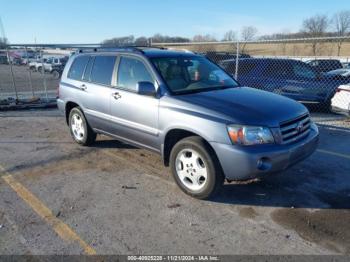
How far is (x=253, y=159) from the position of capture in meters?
3.68

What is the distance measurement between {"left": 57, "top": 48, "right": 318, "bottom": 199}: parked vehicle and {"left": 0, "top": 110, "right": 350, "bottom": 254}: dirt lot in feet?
1.54

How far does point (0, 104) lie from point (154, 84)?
858 centimetres

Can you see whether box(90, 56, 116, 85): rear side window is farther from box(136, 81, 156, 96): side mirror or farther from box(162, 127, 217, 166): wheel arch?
box(162, 127, 217, 166): wheel arch

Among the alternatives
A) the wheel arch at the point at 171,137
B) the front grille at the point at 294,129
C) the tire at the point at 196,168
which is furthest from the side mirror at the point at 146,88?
the front grille at the point at 294,129

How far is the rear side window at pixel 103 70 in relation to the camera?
17.8 feet

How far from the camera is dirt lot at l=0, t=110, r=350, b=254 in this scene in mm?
3295

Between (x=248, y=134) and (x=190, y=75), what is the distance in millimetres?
1634

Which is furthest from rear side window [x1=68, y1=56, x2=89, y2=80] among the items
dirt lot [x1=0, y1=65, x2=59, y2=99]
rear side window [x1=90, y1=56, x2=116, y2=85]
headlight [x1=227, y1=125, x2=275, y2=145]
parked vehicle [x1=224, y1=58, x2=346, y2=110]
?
dirt lot [x1=0, y1=65, x2=59, y2=99]

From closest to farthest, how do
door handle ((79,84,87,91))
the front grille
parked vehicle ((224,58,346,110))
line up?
the front grille
door handle ((79,84,87,91))
parked vehicle ((224,58,346,110))

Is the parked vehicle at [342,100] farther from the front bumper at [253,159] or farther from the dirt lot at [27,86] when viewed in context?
the dirt lot at [27,86]

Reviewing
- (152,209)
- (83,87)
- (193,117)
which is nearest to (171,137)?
(193,117)

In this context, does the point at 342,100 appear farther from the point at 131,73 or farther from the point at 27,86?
the point at 27,86

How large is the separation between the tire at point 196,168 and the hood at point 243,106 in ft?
1.39

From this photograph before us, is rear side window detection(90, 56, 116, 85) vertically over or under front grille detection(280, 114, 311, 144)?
over
